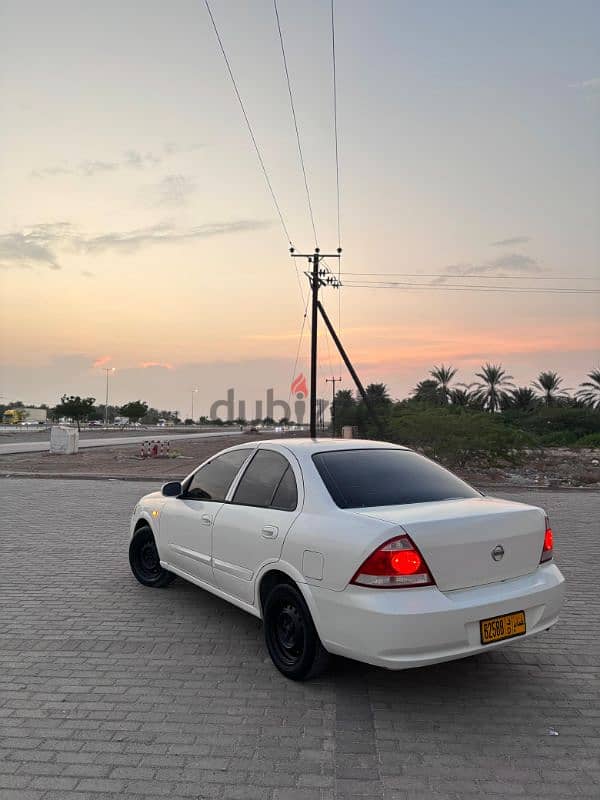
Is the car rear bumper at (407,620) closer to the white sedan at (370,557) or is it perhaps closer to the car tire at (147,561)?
the white sedan at (370,557)

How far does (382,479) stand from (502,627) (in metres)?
1.25

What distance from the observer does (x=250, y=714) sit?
381 cm

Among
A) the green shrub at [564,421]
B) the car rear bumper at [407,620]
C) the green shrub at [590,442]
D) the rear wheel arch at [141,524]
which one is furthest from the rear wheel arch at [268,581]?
the green shrub at [564,421]

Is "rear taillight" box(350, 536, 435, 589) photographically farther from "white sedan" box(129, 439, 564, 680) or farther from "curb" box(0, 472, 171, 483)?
"curb" box(0, 472, 171, 483)

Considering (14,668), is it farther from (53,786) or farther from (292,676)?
(292,676)

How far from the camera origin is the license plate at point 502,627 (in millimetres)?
3828

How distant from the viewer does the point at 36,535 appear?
31.0 ft

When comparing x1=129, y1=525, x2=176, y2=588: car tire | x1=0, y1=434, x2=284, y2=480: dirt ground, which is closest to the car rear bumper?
x1=129, y1=525, x2=176, y2=588: car tire

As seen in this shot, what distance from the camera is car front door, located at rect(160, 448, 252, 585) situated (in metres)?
5.41

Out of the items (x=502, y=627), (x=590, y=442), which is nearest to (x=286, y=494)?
(x=502, y=627)

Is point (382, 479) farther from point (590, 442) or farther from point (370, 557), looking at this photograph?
point (590, 442)

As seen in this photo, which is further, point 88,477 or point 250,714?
point 88,477

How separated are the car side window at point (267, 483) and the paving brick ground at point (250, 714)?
1.11 m

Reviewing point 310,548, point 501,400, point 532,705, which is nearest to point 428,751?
point 532,705
